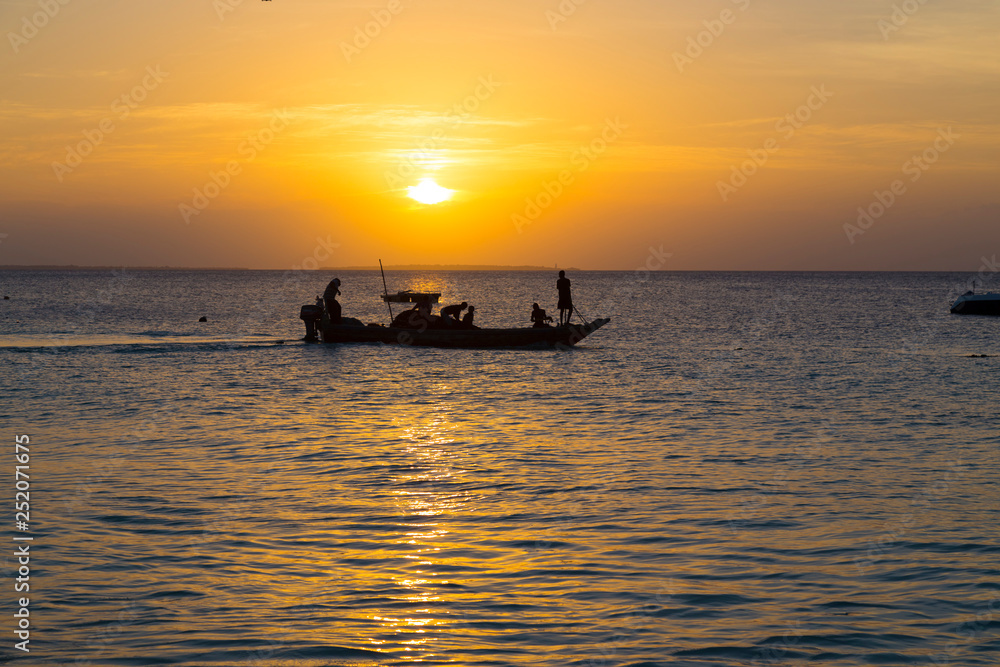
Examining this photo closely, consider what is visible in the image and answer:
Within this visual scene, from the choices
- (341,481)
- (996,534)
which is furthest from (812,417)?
(341,481)

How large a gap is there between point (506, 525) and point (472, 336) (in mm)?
26259

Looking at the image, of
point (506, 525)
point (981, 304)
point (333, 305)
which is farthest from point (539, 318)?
point (981, 304)

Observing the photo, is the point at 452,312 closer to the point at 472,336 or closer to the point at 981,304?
the point at 472,336

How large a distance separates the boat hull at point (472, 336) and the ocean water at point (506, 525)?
11.4 m

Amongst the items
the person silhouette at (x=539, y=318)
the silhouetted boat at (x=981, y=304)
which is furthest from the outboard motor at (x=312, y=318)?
the silhouetted boat at (x=981, y=304)

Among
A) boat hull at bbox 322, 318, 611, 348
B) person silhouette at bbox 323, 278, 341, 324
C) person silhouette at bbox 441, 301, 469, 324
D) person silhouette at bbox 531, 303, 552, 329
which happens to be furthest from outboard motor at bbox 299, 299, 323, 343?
person silhouette at bbox 531, 303, 552, 329

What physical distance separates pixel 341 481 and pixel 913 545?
7.30 metres

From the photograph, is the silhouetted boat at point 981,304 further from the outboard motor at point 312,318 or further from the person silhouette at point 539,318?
the outboard motor at point 312,318

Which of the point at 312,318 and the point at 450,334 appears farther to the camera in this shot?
the point at 312,318

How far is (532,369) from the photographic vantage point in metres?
30.2

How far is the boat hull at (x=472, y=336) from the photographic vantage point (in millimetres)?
36562

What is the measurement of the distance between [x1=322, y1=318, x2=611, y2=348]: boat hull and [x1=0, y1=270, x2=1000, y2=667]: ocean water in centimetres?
1145

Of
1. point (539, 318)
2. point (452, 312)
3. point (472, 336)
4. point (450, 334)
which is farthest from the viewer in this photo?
point (452, 312)

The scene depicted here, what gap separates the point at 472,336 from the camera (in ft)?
120
